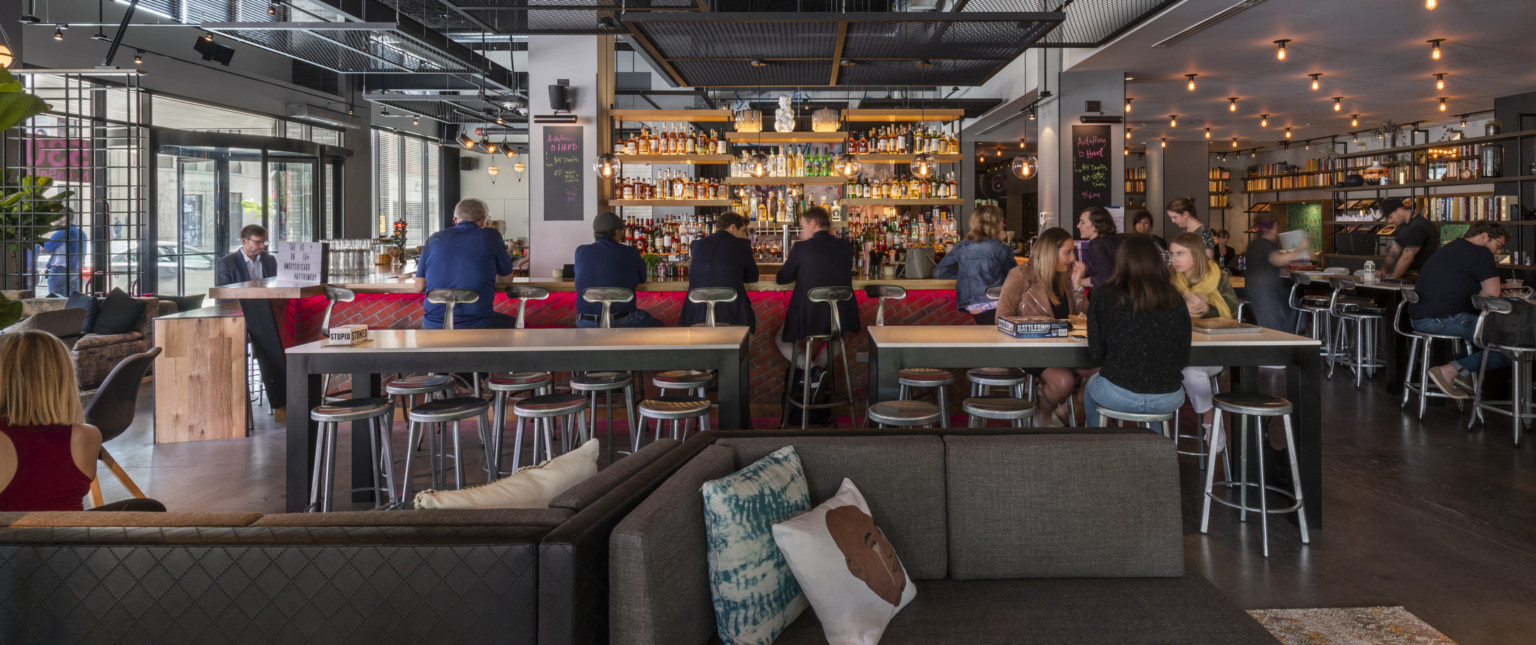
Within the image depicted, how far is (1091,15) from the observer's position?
8508mm

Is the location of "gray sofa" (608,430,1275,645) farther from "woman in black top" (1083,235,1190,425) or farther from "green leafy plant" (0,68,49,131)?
"green leafy plant" (0,68,49,131)

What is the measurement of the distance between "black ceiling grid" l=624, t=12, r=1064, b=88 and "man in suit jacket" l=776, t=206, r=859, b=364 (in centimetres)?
138

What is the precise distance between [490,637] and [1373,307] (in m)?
9.29

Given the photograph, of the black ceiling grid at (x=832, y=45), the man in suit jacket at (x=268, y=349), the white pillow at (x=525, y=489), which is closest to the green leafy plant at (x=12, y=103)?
the white pillow at (x=525, y=489)

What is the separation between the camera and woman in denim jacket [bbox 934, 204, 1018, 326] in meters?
6.22

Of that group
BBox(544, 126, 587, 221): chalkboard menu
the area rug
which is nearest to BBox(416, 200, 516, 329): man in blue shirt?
BBox(544, 126, 587, 221): chalkboard menu

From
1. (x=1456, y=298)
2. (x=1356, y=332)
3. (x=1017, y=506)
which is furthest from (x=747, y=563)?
(x=1356, y=332)

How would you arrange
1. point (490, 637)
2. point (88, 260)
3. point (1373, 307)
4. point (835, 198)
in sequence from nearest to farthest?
point (490, 637) → point (1373, 307) → point (88, 260) → point (835, 198)

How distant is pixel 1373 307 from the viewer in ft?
28.0

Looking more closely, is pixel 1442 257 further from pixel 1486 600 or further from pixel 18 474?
pixel 18 474

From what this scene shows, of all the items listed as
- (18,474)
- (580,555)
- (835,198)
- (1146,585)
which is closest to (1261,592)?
(1146,585)

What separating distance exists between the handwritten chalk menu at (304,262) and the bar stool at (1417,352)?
8.08 metres

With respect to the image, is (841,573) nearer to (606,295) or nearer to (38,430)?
(38,430)

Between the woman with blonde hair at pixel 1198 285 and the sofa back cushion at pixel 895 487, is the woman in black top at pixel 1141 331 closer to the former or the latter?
the woman with blonde hair at pixel 1198 285
